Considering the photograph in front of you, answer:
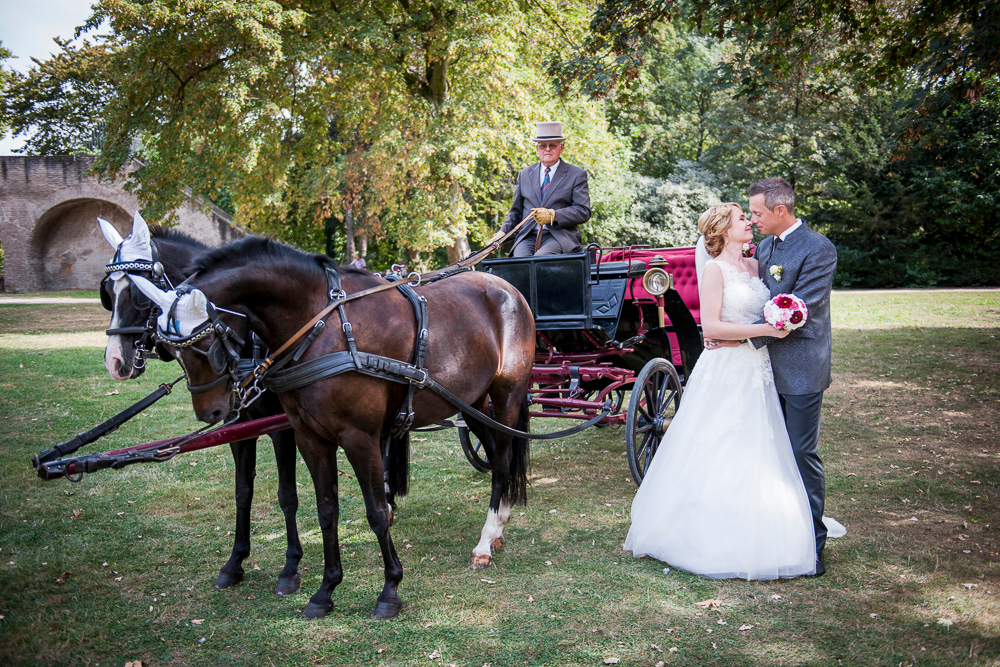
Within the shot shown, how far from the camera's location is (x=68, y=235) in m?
29.6

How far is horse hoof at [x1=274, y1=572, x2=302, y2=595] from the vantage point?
411 centimetres

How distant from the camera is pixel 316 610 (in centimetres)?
381

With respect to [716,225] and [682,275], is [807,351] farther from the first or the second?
[682,275]

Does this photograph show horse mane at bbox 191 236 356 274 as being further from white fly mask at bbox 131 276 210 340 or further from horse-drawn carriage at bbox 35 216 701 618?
white fly mask at bbox 131 276 210 340

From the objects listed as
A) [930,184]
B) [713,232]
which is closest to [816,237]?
[713,232]

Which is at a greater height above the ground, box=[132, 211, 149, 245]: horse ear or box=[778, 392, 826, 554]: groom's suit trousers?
box=[132, 211, 149, 245]: horse ear

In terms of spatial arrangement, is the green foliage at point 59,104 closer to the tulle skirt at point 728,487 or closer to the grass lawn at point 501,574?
the grass lawn at point 501,574

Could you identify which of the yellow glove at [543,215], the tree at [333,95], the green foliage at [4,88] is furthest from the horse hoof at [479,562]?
the green foliage at [4,88]

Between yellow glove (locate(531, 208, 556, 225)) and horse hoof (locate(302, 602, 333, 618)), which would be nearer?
horse hoof (locate(302, 602, 333, 618))

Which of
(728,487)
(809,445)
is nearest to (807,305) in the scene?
(809,445)

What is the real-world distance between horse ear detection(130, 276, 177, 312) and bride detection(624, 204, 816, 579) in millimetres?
3012

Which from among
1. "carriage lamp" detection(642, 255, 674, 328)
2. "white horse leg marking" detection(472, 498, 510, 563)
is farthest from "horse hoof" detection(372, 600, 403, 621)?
"carriage lamp" detection(642, 255, 674, 328)

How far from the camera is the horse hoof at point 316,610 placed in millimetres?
3803

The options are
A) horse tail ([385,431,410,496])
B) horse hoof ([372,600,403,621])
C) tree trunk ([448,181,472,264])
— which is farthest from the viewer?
tree trunk ([448,181,472,264])
